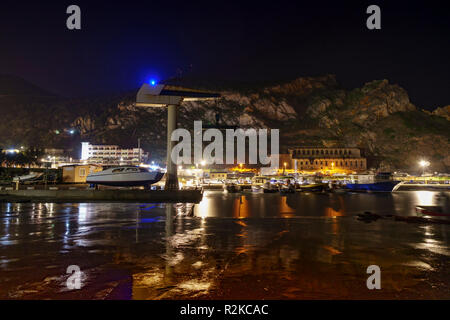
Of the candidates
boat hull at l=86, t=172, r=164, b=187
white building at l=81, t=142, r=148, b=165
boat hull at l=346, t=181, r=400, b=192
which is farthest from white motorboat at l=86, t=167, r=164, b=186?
white building at l=81, t=142, r=148, b=165

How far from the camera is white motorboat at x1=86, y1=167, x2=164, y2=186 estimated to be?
1331 inches

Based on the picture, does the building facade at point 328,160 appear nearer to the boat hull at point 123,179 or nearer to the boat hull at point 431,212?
the boat hull at point 123,179

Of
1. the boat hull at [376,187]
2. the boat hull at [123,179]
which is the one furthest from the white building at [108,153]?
the boat hull at [123,179]

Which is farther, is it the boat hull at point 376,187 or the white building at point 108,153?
the white building at point 108,153

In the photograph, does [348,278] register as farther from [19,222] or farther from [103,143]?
[103,143]

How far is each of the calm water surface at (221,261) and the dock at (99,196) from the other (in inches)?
607

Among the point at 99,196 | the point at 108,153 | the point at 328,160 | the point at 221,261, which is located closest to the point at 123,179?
the point at 99,196

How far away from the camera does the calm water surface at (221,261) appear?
6.09 meters

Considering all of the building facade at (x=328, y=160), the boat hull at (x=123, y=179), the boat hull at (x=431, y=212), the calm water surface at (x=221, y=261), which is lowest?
the boat hull at (x=431, y=212)

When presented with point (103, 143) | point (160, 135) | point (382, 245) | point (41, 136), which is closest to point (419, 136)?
point (160, 135)

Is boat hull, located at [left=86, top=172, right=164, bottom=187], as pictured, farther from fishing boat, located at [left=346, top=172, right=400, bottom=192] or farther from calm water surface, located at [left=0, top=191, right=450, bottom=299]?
fishing boat, located at [left=346, top=172, right=400, bottom=192]

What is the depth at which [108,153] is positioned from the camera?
181m

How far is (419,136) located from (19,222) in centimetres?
21265
